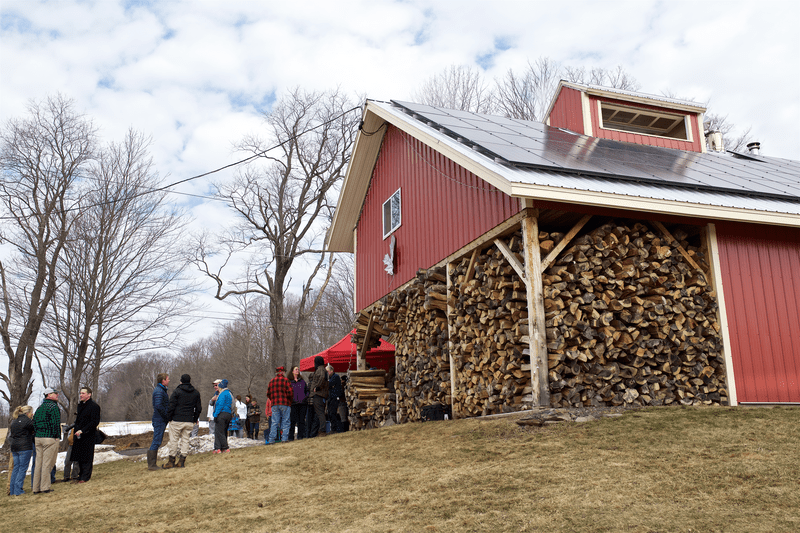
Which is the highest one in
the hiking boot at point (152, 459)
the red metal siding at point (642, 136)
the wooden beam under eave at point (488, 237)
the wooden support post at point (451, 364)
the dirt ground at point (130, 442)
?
the red metal siding at point (642, 136)

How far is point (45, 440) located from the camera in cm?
979

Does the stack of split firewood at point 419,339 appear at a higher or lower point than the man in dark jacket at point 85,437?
higher

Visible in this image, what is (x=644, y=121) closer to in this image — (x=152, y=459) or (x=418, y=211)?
(x=418, y=211)

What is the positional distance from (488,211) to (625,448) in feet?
15.6

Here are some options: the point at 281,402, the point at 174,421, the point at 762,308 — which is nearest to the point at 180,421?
the point at 174,421

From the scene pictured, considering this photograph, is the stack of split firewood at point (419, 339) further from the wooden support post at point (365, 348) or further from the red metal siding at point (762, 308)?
the red metal siding at point (762, 308)

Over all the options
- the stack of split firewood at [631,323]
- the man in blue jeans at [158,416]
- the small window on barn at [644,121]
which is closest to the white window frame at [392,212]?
the small window on barn at [644,121]

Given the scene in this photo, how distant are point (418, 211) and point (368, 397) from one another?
490 cm

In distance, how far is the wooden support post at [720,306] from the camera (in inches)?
374

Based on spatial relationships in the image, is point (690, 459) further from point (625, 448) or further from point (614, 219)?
point (614, 219)

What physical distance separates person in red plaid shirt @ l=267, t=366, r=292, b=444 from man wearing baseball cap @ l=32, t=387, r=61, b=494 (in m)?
3.98

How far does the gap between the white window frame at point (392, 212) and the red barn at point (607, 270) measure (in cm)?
176

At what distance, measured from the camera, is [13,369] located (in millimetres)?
21047

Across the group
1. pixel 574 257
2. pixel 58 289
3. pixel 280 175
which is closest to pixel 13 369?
pixel 58 289
